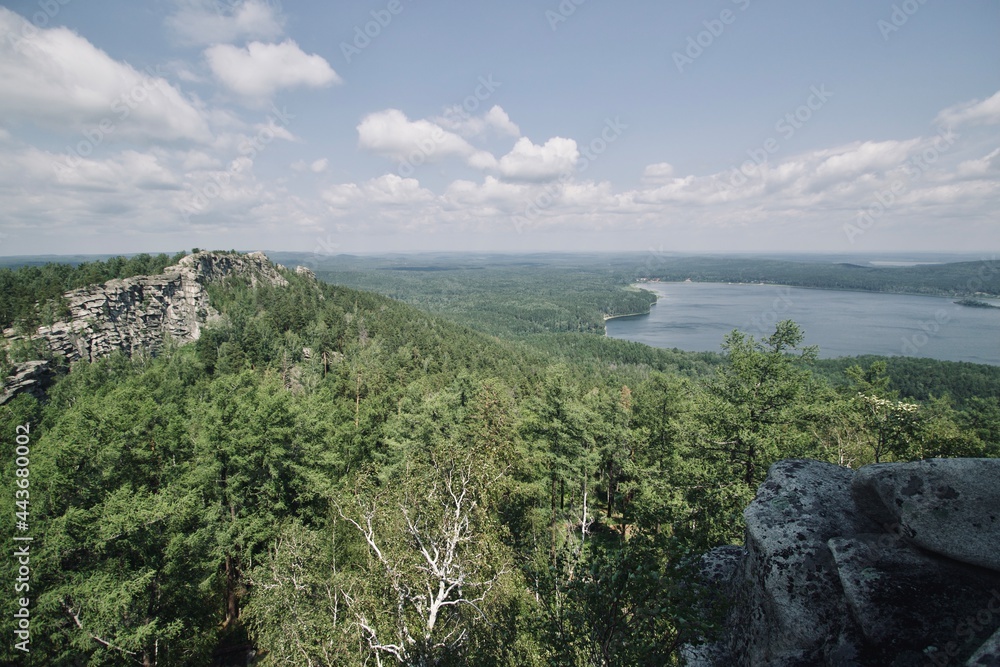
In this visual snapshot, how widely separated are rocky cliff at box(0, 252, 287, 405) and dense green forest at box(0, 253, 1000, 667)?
35.5 m

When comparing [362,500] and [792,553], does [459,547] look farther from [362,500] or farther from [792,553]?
[792,553]

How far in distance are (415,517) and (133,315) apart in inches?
2849

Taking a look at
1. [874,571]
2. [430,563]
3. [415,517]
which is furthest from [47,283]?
[874,571]

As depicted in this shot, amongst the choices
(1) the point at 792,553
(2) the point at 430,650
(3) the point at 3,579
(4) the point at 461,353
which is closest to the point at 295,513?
(3) the point at 3,579

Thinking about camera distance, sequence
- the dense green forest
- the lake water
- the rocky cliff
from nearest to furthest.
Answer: the dense green forest < the rocky cliff < the lake water

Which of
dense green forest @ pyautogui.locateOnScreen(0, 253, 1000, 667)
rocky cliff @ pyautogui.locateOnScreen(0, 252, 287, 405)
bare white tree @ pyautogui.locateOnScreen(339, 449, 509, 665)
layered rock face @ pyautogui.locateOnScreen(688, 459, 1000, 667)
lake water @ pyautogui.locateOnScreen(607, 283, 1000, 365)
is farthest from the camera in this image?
lake water @ pyautogui.locateOnScreen(607, 283, 1000, 365)

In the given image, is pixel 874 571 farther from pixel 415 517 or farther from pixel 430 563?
pixel 415 517

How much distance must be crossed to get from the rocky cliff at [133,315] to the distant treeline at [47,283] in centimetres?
169

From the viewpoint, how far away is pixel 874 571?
187 inches

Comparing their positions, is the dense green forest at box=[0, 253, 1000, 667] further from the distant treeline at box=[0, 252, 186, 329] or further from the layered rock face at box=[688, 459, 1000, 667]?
the distant treeline at box=[0, 252, 186, 329]

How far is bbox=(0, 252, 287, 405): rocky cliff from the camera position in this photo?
51.2m

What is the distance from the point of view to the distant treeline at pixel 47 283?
51.1m

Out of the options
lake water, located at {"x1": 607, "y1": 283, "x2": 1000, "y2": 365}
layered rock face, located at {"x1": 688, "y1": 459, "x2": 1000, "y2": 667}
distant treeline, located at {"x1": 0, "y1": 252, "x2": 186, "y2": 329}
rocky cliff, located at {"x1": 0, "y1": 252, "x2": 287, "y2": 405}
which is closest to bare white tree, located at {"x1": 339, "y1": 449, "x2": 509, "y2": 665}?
layered rock face, located at {"x1": 688, "y1": 459, "x2": 1000, "y2": 667}

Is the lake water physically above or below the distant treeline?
below
